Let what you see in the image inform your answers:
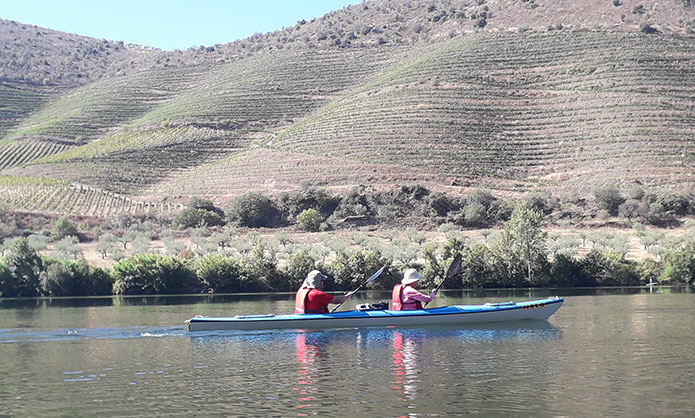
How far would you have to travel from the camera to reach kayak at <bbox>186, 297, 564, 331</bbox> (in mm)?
32812

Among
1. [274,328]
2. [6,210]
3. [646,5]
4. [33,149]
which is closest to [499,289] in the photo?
[274,328]

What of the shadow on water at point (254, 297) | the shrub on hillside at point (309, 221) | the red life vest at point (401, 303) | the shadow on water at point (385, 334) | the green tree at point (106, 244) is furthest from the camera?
A: the shrub on hillside at point (309, 221)

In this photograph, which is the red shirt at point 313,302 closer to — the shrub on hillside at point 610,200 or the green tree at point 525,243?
the green tree at point 525,243

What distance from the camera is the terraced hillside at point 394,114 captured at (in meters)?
92.4

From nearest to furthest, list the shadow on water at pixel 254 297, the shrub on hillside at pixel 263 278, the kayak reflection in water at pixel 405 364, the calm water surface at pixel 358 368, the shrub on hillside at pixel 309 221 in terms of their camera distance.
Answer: the calm water surface at pixel 358 368, the kayak reflection in water at pixel 405 364, the shadow on water at pixel 254 297, the shrub on hillside at pixel 263 278, the shrub on hillside at pixel 309 221

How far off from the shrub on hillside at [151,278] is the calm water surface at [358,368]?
45.3ft

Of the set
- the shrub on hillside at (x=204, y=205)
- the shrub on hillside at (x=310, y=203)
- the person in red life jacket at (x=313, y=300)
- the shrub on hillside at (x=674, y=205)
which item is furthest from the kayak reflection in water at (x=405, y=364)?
the shrub on hillside at (x=204, y=205)

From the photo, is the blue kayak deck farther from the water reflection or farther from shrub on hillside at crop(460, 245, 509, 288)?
shrub on hillside at crop(460, 245, 509, 288)

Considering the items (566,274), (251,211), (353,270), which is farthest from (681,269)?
(251,211)

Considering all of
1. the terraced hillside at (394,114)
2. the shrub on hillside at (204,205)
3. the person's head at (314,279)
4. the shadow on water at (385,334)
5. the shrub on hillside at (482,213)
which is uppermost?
the terraced hillside at (394,114)

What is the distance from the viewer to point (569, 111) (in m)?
104

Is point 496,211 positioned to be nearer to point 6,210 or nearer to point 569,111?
point 569,111

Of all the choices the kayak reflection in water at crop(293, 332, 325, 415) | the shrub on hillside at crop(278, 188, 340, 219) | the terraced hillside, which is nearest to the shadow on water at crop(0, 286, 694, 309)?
the kayak reflection in water at crop(293, 332, 325, 415)

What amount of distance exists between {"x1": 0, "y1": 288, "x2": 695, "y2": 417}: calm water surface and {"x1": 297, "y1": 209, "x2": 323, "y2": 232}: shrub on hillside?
41209mm
